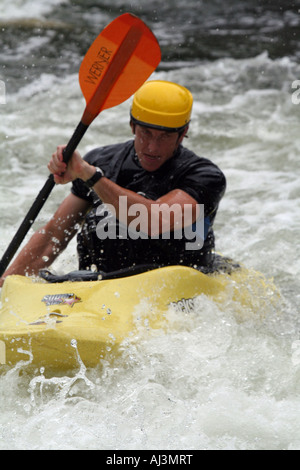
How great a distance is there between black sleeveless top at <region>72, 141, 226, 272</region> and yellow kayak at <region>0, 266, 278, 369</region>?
0.50 feet

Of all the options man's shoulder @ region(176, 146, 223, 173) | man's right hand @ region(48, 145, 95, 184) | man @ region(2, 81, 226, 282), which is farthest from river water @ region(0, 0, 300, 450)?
man's right hand @ region(48, 145, 95, 184)

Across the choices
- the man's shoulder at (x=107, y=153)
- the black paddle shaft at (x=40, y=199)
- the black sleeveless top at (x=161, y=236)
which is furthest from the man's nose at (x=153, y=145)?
the black paddle shaft at (x=40, y=199)

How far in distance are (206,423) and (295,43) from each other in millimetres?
7361

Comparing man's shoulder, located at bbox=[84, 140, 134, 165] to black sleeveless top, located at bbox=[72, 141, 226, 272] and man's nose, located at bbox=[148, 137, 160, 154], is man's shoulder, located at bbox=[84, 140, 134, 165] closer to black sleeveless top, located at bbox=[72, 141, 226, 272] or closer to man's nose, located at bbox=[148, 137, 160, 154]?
black sleeveless top, located at bbox=[72, 141, 226, 272]

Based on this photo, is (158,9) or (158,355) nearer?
(158,355)

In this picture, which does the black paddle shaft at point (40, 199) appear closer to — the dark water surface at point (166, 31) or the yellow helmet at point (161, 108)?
the yellow helmet at point (161, 108)

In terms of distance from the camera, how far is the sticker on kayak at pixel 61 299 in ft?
9.89

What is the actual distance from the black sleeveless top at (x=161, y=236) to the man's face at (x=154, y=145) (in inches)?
1.7

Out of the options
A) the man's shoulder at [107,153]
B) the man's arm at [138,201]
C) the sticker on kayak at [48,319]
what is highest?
the man's shoulder at [107,153]

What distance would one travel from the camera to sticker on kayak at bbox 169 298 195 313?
3.08m

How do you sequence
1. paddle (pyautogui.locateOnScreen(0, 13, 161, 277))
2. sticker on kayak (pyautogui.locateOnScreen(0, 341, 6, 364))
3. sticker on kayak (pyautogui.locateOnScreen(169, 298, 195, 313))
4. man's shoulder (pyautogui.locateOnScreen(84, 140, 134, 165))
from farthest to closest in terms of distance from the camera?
man's shoulder (pyautogui.locateOnScreen(84, 140, 134, 165)) → sticker on kayak (pyautogui.locateOnScreen(169, 298, 195, 313)) → paddle (pyautogui.locateOnScreen(0, 13, 161, 277)) → sticker on kayak (pyautogui.locateOnScreen(0, 341, 6, 364))
